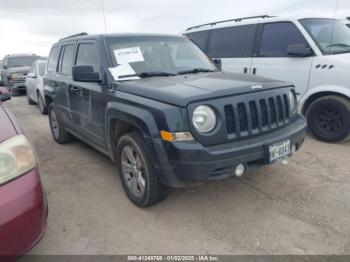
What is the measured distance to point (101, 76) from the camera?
140 inches

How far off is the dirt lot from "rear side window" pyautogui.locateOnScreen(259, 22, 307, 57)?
2109mm

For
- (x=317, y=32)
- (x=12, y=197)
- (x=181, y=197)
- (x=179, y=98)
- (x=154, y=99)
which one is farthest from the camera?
(x=317, y=32)

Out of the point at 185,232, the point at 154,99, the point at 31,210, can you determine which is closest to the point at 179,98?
the point at 154,99

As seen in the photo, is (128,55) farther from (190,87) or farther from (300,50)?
(300,50)

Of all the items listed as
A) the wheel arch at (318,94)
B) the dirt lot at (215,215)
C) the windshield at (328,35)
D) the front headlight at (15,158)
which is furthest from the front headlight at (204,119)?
the windshield at (328,35)

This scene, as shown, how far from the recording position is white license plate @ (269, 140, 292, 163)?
2.82m

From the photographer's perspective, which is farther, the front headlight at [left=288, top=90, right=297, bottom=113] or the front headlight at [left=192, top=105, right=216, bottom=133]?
the front headlight at [left=288, top=90, right=297, bottom=113]

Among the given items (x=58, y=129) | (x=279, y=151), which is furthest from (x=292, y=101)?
(x=58, y=129)

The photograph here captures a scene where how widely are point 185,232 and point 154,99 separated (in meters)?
1.25

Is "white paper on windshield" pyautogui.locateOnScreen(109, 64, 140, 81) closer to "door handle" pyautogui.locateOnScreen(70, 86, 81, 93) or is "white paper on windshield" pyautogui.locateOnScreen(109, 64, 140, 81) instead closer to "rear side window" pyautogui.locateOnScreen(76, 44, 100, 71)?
"rear side window" pyautogui.locateOnScreen(76, 44, 100, 71)

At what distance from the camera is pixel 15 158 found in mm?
2055

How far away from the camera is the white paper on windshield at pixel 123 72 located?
343cm

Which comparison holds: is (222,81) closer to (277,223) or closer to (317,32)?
(277,223)

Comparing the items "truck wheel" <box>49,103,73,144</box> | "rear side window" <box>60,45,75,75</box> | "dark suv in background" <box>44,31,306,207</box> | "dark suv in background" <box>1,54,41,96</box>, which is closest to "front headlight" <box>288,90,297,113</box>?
"dark suv in background" <box>44,31,306,207</box>
